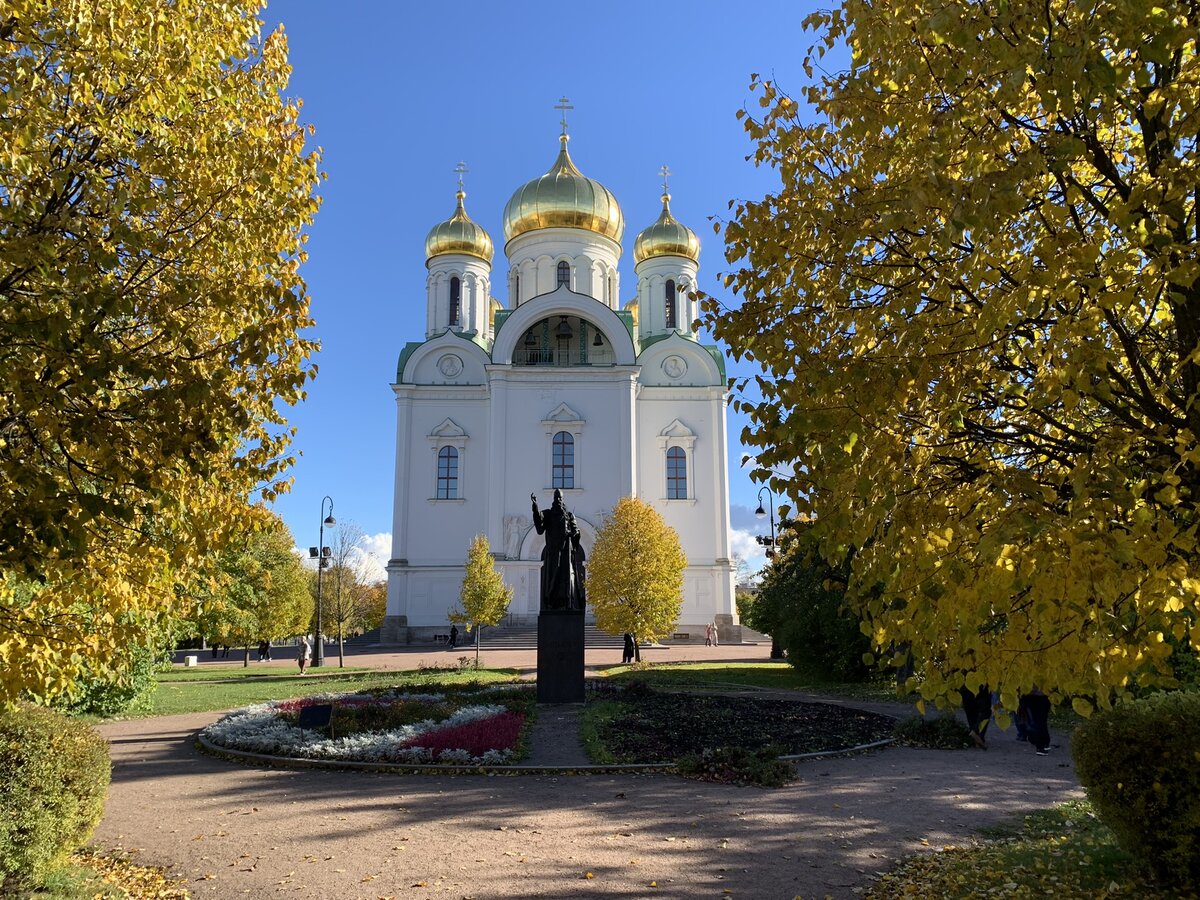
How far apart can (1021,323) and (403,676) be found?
70.1 ft

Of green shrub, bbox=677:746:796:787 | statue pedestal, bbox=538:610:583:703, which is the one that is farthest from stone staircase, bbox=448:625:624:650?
green shrub, bbox=677:746:796:787

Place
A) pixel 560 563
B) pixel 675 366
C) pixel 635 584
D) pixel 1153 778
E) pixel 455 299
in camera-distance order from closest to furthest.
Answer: pixel 1153 778 → pixel 560 563 → pixel 635 584 → pixel 675 366 → pixel 455 299

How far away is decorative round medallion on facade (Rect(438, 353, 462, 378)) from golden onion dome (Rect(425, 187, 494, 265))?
6.76 meters

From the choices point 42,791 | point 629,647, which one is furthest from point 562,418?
point 42,791

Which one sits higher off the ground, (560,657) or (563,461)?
(563,461)

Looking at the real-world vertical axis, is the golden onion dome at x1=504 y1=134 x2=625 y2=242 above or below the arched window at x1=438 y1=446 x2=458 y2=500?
above

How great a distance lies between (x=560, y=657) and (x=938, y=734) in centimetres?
601

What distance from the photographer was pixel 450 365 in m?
44.0

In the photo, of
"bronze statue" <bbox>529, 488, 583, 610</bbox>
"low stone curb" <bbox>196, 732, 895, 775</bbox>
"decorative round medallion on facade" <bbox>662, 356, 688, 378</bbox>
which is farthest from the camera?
"decorative round medallion on facade" <bbox>662, 356, 688, 378</bbox>

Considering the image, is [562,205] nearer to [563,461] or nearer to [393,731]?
[563,461]

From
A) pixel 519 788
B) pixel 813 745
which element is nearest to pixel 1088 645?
pixel 519 788

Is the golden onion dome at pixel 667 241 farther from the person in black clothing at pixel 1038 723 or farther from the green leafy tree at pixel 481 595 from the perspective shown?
the person in black clothing at pixel 1038 723

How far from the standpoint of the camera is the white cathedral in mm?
40750

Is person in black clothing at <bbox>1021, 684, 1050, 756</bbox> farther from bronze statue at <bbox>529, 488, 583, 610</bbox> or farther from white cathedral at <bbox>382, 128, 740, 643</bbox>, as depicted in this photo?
white cathedral at <bbox>382, 128, 740, 643</bbox>
